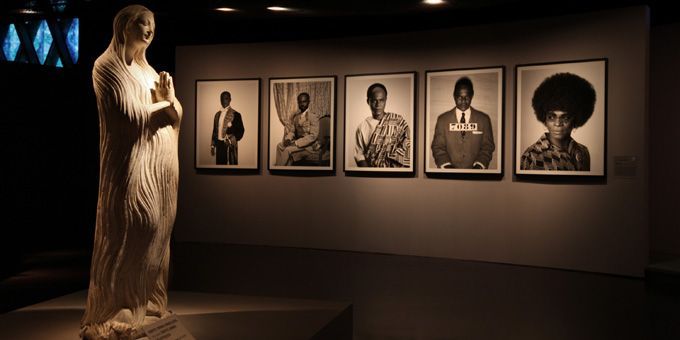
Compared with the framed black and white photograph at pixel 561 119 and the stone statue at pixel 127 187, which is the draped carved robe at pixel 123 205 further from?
the framed black and white photograph at pixel 561 119

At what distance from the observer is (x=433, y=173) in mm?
9523

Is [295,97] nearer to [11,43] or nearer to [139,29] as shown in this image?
[11,43]

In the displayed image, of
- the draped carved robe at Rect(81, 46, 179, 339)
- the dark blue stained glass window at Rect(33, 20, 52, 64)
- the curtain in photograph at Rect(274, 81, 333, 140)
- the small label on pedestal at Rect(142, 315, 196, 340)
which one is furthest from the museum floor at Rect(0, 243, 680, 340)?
the dark blue stained glass window at Rect(33, 20, 52, 64)

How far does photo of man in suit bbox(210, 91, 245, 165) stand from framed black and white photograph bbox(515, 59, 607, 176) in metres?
4.54

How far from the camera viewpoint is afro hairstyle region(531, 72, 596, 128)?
8461mm

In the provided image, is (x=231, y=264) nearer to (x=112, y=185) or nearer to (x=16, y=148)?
(x=16, y=148)

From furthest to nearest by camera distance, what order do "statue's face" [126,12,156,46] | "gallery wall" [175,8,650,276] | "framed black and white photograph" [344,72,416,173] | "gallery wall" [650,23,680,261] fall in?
"gallery wall" [650,23,680,261] < "framed black and white photograph" [344,72,416,173] < "gallery wall" [175,8,650,276] < "statue's face" [126,12,156,46]

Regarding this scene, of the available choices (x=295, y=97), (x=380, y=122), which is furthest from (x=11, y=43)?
(x=380, y=122)

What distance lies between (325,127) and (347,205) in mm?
1302

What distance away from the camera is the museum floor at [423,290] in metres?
5.56

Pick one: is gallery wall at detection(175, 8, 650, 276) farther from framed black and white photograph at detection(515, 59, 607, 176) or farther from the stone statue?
the stone statue

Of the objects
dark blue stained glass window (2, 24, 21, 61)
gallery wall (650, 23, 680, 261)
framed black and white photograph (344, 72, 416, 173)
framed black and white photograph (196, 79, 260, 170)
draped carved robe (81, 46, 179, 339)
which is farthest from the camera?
framed black and white photograph (196, 79, 260, 170)

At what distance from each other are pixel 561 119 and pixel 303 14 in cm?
408

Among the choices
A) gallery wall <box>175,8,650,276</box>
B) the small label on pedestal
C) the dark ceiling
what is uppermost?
the dark ceiling
